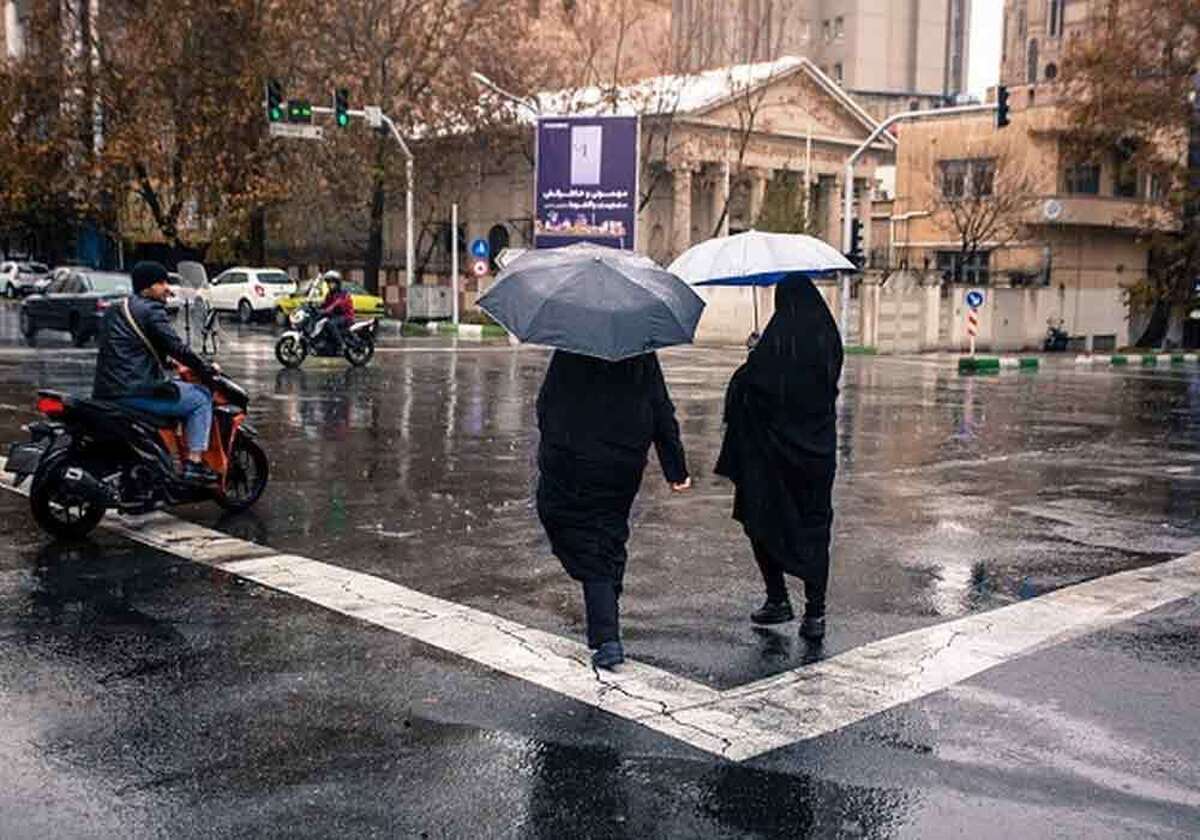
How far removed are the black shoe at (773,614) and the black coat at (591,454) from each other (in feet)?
3.90

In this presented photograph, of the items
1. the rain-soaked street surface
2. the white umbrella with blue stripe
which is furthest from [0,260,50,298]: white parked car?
the white umbrella with blue stripe

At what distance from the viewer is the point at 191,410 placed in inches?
347

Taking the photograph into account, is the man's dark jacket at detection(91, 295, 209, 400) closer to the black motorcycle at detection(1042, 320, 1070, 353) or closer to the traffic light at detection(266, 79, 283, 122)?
the traffic light at detection(266, 79, 283, 122)

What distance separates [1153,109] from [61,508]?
3990 centimetres

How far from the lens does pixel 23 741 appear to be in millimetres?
4941

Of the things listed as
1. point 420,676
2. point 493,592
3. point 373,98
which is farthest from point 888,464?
point 373,98

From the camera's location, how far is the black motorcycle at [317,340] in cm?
2344

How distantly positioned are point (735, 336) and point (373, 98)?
46.7 ft

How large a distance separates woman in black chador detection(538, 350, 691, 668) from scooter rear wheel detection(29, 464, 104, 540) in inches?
154

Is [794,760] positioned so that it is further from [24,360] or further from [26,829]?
[24,360]

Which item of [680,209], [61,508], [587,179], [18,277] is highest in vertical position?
[680,209]

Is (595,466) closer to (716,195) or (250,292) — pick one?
(250,292)

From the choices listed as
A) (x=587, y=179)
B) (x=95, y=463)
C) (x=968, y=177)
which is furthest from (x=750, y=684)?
(x=968, y=177)

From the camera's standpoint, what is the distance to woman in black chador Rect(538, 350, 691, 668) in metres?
5.83
